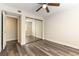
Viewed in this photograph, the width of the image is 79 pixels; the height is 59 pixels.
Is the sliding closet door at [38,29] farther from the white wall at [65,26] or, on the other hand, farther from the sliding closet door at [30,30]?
the white wall at [65,26]

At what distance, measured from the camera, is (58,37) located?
15.8ft

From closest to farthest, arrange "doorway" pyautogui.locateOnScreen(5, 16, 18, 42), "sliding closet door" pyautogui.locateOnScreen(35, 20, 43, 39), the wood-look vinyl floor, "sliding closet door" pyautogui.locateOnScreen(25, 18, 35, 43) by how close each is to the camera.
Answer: the wood-look vinyl floor
"sliding closet door" pyautogui.locateOnScreen(25, 18, 35, 43)
"doorway" pyautogui.locateOnScreen(5, 16, 18, 42)
"sliding closet door" pyautogui.locateOnScreen(35, 20, 43, 39)

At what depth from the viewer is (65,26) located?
4301mm

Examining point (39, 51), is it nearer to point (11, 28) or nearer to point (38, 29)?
point (38, 29)

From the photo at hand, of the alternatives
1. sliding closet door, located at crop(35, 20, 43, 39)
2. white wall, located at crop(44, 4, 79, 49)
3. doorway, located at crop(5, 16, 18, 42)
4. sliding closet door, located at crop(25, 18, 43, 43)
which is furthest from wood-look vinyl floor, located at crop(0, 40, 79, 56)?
sliding closet door, located at crop(35, 20, 43, 39)

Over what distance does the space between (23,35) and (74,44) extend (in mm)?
2898

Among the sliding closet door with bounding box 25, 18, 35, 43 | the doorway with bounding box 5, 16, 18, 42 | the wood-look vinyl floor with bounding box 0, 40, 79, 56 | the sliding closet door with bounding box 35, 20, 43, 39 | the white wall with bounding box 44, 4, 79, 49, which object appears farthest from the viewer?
the sliding closet door with bounding box 35, 20, 43, 39

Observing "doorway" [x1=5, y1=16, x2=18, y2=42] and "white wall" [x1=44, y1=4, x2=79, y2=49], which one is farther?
"doorway" [x1=5, y1=16, x2=18, y2=42]

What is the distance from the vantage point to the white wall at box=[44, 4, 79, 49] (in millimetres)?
3756

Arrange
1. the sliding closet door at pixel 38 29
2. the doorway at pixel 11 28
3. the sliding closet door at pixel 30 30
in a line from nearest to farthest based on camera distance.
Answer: the sliding closet door at pixel 30 30, the doorway at pixel 11 28, the sliding closet door at pixel 38 29

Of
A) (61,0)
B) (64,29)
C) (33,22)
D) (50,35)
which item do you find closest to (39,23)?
(33,22)

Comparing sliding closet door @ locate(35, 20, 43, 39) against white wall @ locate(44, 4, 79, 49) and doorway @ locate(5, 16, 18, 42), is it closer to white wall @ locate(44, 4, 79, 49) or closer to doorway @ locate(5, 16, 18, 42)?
white wall @ locate(44, 4, 79, 49)

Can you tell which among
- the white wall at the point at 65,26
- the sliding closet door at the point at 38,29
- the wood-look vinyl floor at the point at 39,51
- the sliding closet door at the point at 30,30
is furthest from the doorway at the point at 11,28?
the white wall at the point at 65,26

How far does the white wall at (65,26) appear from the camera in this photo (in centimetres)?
376
